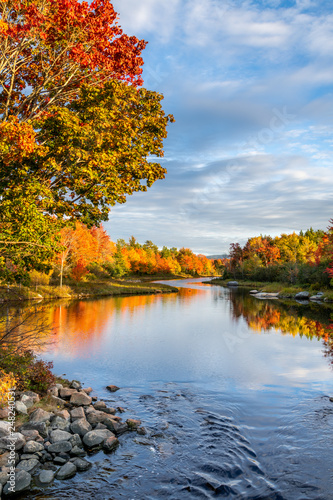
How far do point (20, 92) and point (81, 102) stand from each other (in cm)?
246

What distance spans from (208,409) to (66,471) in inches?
205

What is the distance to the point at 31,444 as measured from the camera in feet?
25.0

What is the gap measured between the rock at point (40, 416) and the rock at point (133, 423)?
2129mm

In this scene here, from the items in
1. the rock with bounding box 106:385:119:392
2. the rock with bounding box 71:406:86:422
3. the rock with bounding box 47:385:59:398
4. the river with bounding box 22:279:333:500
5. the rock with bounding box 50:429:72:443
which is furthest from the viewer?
the rock with bounding box 106:385:119:392

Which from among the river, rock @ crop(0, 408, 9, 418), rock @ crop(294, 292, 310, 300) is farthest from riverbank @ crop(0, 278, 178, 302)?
rock @ crop(0, 408, 9, 418)

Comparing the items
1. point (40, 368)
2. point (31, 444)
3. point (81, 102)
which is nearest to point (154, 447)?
point (31, 444)

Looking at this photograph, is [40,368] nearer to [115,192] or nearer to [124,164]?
[115,192]

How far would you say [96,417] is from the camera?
9500 millimetres

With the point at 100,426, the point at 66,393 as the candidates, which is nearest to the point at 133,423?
the point at 100,426

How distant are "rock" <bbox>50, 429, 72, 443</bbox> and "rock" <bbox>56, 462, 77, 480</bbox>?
91 centimetres

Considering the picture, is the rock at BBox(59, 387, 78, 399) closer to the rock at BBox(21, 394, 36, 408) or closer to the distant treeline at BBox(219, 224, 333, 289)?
the rock at BBox(21, 394, 36, 408)

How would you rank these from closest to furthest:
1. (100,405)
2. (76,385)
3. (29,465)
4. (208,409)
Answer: (29,465), (100,405), (208,409), (76,385)

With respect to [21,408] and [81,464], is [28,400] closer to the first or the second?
A: [21,408]

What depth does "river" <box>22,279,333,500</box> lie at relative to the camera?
7.04m
